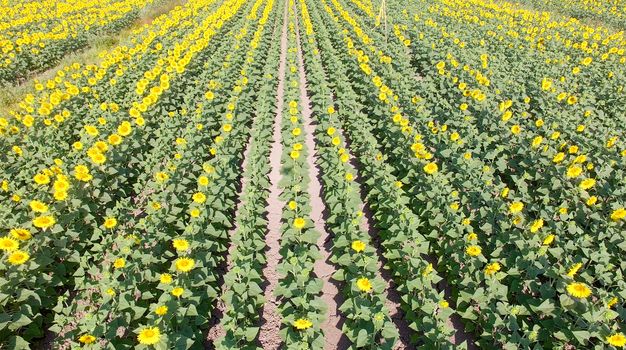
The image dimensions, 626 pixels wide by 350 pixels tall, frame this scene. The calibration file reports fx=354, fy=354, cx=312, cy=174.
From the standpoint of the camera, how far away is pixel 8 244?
4.50 m

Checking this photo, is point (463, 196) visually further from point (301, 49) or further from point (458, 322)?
point (301, 49)

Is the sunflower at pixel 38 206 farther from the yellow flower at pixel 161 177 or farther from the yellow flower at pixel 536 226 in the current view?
the yellow flower at pixel 536 226

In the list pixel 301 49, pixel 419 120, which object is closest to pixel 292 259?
pixel 419 120

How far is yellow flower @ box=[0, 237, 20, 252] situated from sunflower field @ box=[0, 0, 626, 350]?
0.02 m

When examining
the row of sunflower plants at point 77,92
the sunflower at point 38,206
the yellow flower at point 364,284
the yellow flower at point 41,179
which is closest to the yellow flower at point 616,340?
the yellow flower at point 364,284

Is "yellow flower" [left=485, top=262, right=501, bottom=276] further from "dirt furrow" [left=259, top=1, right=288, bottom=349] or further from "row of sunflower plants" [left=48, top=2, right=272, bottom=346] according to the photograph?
"row of sunflower plants" [left=48, top=2, right=272, bottom=346]

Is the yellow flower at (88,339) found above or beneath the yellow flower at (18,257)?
beneath

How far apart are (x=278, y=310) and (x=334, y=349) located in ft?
2.99

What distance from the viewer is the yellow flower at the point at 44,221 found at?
4.91 metres

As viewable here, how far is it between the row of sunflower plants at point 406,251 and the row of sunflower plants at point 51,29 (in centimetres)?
1377

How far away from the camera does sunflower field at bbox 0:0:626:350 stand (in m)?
4.33

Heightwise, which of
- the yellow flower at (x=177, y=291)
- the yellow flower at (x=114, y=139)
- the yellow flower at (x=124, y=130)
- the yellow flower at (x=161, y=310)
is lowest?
the yellow flower at (x=161, y=310)

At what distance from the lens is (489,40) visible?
14305 millimetres

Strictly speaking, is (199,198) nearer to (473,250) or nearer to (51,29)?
(473,250)
